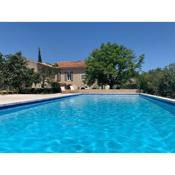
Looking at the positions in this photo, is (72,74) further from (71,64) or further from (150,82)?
(150,82)

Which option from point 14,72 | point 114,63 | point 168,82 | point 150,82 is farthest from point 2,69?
point 168,82

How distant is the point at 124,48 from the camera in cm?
3275

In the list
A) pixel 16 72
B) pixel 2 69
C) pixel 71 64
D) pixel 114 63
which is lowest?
pixel 16 72

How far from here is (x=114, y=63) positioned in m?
32.2

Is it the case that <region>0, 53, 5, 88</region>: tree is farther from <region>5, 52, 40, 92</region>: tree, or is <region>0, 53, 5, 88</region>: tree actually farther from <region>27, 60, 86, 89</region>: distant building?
<region>27, 60, 86, 89</region>: distant building

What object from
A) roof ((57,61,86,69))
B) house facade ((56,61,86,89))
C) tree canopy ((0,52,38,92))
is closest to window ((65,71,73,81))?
house facade ((56,61,86,89))

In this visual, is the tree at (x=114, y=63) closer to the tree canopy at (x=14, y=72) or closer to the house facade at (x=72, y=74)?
the house facade at (x=72, y=74)

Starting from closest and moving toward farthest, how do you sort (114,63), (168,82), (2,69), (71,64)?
(168,82) → (2,69) → (114,63) → (71,64)

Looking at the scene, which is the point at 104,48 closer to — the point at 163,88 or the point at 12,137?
the point at 163,88

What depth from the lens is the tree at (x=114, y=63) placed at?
3152 cm

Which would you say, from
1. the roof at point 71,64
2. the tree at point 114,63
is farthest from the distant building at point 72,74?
the tree at point 114,63
